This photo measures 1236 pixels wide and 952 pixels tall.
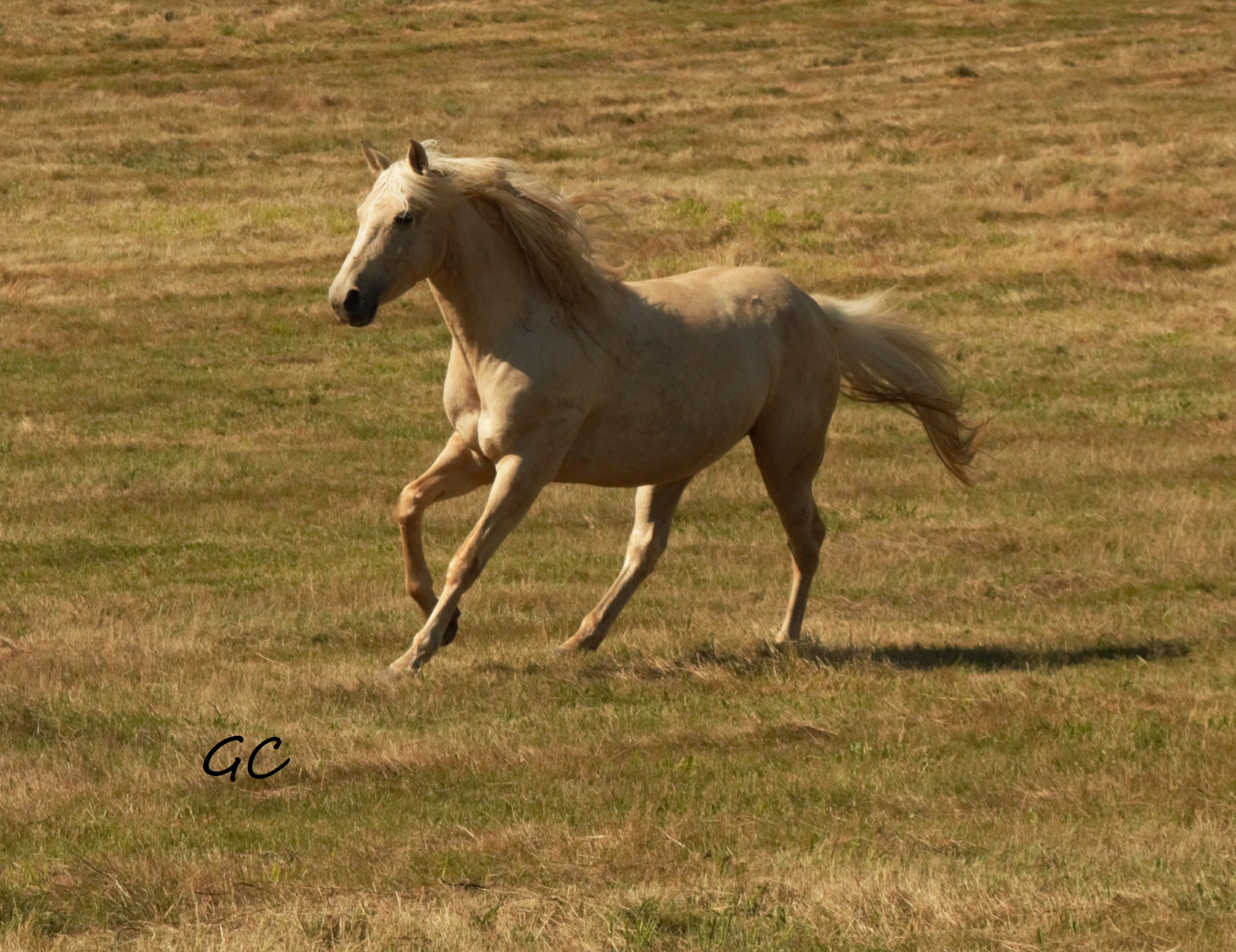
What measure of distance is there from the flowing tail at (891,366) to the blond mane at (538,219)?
1919mm

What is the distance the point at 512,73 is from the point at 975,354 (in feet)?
105

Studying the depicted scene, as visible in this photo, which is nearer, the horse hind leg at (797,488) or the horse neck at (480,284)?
the horse neck at (480,284)

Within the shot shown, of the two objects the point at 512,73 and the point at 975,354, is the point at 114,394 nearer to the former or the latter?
the point at 975,354

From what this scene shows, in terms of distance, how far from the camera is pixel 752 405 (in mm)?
9836

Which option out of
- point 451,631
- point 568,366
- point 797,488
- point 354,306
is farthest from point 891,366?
point 354,306

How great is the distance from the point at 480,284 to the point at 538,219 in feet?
1.49

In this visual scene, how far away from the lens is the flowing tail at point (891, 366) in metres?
10.8

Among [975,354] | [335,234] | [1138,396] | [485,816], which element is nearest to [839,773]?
[485,816]

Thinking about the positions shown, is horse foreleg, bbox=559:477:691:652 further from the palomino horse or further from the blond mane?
the blond mane

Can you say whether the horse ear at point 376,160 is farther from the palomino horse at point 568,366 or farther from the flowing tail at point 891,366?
the flowing tail at point 891,366

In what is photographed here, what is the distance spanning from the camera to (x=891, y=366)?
10.8 m

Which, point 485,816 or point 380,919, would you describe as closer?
point 380,919

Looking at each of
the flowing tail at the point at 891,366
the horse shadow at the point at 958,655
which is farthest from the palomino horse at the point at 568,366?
the horse shadow at the point at 958,655

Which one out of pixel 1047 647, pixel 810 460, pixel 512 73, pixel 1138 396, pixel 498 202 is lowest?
pixel 512 73
